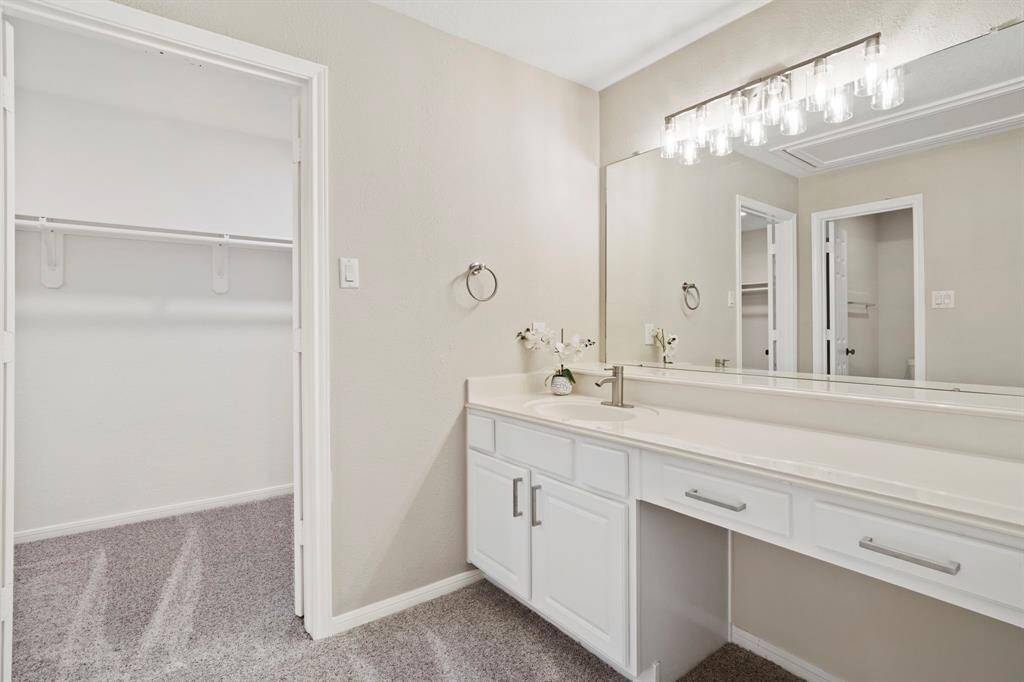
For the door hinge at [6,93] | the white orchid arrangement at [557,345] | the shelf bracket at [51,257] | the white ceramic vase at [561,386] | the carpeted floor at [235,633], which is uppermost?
the door hinge at [6,93]

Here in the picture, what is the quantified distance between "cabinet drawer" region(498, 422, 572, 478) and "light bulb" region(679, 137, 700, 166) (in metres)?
1.33

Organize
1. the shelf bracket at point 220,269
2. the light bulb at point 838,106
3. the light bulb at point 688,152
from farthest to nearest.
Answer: the shelf bracket at point 220,269, the light bulb at point 688,152, the light bulb at point 838,106

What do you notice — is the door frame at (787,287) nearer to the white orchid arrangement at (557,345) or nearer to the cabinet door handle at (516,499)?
the white orchid arrangement at (557,345)

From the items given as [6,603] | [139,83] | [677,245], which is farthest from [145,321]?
[677,245]

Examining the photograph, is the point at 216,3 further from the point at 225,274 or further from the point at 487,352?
the point at 225,274

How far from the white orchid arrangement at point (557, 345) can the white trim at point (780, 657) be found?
1.17 metres

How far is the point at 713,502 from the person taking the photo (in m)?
1.30

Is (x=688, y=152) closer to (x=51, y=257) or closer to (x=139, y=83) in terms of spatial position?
(x=139, y=83)

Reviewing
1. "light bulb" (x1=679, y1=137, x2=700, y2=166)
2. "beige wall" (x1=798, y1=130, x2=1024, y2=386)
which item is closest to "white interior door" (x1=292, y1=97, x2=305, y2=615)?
"light bulb" (x1=679, y1=137, x2=700, y2=166)

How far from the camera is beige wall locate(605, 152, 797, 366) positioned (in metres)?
2.03

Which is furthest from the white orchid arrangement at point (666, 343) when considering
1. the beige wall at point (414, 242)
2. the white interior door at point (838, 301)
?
the white interior door at point (838, 301)

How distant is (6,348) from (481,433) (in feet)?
5.08

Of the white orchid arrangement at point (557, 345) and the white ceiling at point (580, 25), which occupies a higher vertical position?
the white ceiling at point (580, 25)

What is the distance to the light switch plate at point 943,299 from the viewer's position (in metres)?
1.45
